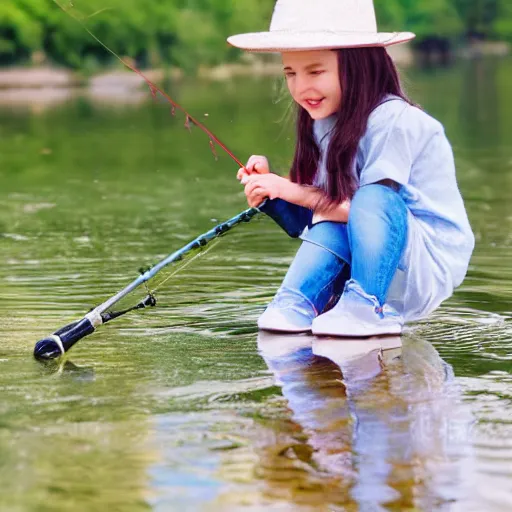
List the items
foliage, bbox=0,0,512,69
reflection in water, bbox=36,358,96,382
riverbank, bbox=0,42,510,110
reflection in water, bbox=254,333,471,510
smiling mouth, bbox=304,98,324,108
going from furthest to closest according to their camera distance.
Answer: foliage, bbox=0,0,512,69
riverbank, bbox=0,42,510,110
smiling mouth, bbox=304,98,324,108
reflection in water, bbox=36,358,96,382
reflection in water, bbox=254,333,471,510

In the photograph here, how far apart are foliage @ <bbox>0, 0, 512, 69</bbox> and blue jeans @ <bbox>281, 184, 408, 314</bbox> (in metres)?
20.0

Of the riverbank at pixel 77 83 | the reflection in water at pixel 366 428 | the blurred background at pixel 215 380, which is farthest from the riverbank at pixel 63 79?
the reflection in water at pixel 366 428

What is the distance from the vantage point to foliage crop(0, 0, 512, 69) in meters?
35.8

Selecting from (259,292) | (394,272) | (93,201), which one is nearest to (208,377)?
(394,272)

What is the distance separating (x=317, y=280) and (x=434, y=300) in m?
0.38

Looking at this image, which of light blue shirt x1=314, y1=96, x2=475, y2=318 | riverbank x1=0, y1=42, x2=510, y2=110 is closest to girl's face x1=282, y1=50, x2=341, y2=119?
light blue shirt x1=314, y1=96, x2=475, y2=318

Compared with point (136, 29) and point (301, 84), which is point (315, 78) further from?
point (136, 29)

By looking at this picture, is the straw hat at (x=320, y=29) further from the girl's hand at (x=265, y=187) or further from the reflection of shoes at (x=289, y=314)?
the reflection of shoes at (x=289, y=314)

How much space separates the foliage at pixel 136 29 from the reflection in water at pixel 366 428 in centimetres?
2060

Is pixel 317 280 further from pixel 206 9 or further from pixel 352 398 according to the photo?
pixel 206 9

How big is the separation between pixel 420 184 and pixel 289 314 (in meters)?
0.58

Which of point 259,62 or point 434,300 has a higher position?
point 434,300

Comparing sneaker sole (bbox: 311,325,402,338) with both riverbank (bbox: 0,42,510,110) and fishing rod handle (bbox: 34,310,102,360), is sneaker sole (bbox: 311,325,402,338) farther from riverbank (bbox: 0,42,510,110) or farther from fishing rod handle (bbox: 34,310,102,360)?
riverbank (bbox: 0,42,510,110)

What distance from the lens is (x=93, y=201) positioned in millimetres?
9148
